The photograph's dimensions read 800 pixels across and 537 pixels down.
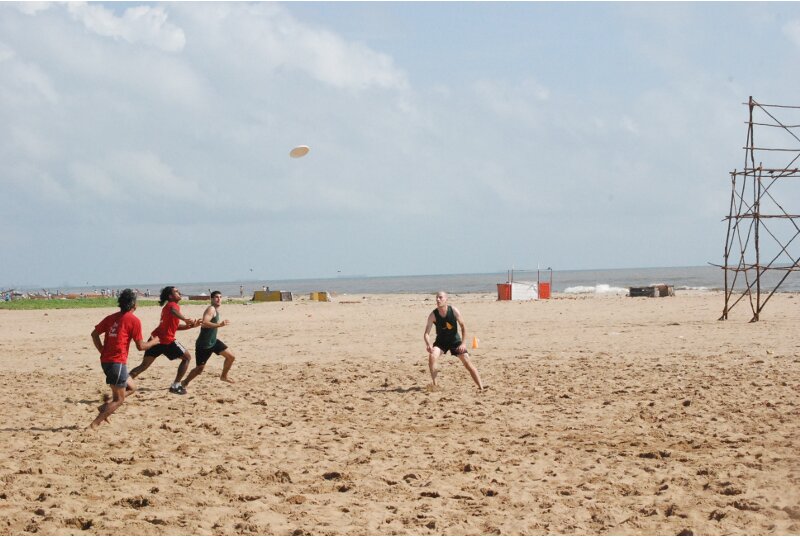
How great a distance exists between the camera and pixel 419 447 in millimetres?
7312

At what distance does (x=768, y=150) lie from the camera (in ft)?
65.0

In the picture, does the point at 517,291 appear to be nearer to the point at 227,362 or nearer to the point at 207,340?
the point at 227,362

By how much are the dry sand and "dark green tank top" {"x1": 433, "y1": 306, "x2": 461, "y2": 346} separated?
711 mm

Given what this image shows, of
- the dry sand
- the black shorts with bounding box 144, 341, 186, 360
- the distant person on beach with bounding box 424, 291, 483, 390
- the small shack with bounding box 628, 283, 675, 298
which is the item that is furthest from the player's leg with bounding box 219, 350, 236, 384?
the small shack with bounding box 628, 283, 675, 298

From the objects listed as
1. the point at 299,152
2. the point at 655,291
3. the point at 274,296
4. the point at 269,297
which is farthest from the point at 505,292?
the point at 299,152

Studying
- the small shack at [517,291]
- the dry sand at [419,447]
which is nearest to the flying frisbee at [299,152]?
the dry sand at [419,447]

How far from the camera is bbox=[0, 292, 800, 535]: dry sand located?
532 centimetres

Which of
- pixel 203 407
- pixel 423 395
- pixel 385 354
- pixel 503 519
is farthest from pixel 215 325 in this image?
pixel 503 519

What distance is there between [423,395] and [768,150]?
1395 cm

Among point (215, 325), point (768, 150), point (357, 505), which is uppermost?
point (768, 150)

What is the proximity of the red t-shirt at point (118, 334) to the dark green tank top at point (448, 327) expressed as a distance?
414cm

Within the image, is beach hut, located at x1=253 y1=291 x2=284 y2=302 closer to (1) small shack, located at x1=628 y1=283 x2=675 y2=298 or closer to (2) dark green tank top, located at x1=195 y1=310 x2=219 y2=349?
(1) small shack, located at x1=628 y1=283 x2=675 y2=298

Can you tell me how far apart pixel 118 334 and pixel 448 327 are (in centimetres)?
442

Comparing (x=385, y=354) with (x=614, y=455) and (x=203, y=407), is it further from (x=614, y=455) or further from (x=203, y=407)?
(x=614, y=455)
